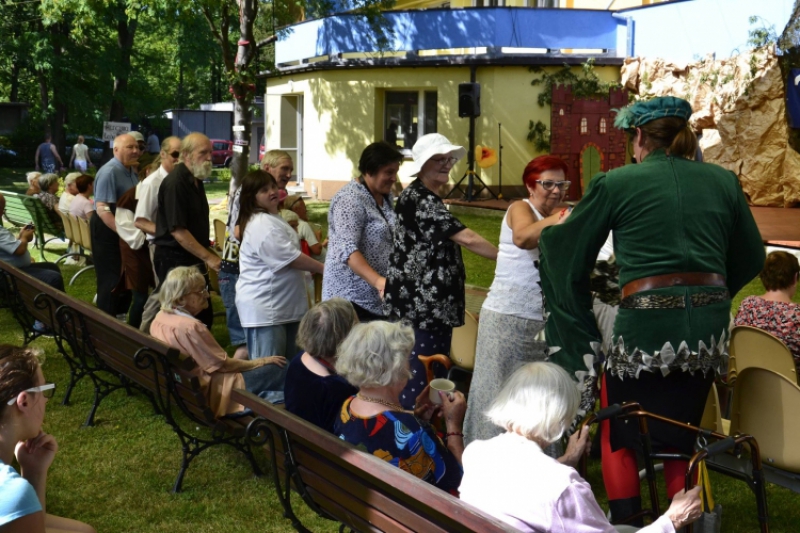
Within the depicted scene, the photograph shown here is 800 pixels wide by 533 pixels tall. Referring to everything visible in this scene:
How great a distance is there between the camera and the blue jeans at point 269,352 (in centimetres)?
509

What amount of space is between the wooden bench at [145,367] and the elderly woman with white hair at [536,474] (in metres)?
1.65

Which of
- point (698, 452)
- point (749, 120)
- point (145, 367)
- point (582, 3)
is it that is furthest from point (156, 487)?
point (582, 3)

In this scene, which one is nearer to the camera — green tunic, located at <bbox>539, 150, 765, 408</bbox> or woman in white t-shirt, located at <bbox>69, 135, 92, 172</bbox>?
green tunic, located at <bbox>539, 150, 765, 408</bbox>

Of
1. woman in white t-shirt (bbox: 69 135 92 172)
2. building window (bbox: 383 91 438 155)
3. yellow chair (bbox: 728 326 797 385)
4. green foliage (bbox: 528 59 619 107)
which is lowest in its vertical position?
yellow chair (bbox: 728 326 797 385)

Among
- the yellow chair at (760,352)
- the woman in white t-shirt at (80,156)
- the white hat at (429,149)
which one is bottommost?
the yellow chair at (760,352)

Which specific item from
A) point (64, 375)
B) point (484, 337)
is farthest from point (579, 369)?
point (64, 375)

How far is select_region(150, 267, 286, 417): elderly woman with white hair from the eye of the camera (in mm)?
4863

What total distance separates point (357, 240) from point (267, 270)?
0.65 metres

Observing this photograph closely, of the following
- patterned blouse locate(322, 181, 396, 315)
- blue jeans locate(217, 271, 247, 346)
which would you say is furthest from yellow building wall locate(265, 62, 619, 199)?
patterned blouse locate(322, 181, 396, 315)

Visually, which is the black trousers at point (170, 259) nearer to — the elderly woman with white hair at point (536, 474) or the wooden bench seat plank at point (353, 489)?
the wooden bench seat plank at point (353, 489)

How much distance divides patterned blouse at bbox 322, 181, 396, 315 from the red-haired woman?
1008 mm

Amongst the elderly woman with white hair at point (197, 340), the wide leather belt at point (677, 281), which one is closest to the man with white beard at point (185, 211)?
the elderly woman with white hair at point (197, 340)

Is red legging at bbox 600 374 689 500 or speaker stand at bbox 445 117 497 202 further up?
speaker stand at bbox 445 117 497 202

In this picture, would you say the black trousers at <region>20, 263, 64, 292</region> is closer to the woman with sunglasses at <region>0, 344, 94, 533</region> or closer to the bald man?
the bald man
